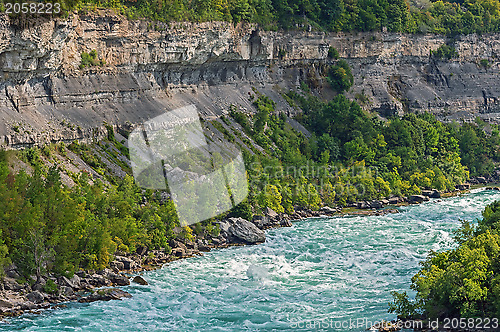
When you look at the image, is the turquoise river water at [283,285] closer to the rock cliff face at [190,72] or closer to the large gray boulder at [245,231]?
the large gray boulder at [245,231]

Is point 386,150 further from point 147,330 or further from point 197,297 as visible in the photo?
point 147,330

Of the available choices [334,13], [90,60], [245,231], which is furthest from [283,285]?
[334,13]

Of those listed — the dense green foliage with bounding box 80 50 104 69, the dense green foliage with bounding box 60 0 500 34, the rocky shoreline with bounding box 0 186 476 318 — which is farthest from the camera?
the dense green foliage with bounding box 60 0 500 34

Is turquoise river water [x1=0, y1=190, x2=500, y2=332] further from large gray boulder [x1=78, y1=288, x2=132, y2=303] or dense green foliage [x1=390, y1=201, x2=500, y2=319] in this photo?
dense green foliage [x1=390, y1=201, x2=500, y2=319]

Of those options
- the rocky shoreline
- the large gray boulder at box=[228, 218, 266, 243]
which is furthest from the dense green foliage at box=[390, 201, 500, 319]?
the large gray boulder at box=[228, 218, 266, 243]

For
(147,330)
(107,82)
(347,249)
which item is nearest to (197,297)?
(147,330)

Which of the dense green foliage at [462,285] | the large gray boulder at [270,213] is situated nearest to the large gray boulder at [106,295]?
the dense green foliage at [462,285]

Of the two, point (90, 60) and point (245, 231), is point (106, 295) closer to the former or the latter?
point (245, 231)
